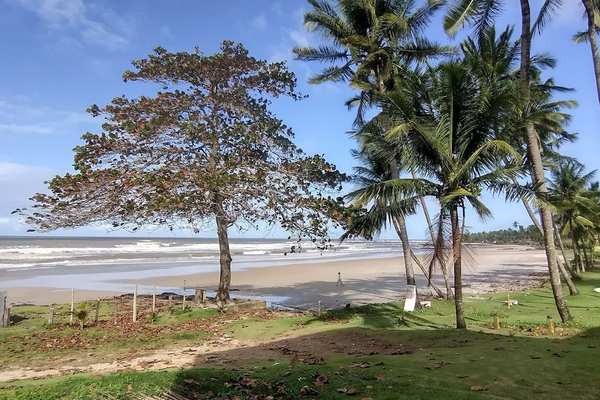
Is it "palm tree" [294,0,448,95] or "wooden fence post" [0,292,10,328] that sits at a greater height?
"palm tree" [294,0,448,95]

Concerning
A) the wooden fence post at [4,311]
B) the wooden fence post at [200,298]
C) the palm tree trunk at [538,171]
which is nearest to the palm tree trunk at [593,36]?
the palm tree trunk at [538,171]

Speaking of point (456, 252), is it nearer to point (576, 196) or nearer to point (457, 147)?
point (457, 147)

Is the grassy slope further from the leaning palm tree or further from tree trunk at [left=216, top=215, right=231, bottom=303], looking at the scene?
tree trunk at [left=216, top=215, right=231, bottom=303]

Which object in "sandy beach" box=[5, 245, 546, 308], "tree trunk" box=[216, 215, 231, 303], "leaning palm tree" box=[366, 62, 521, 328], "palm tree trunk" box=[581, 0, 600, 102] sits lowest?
"sandy beach" box=[5, 245, 546, 308]

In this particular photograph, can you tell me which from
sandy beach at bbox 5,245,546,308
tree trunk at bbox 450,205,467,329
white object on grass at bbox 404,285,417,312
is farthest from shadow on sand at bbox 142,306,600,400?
sandy beach at bbox 5,245,546,308

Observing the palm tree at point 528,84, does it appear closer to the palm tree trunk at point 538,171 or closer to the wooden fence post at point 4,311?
the palm tree trunk at point 538,171

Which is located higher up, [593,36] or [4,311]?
[593,36]

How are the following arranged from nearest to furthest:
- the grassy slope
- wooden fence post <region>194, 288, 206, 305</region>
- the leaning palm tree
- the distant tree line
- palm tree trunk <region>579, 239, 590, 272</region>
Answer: the grassy slope, the leaning palm tree, wooden fence post <region>194, 288, 206, 305</region>, palm tree trunk <region>579, 239, 590, 272</region>, the distant tree line

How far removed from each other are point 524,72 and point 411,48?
5.54 meters

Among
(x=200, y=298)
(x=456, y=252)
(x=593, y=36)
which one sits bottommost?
(x=200, y=298)

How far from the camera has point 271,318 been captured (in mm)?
15133

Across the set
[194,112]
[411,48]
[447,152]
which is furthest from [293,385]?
[411,48]

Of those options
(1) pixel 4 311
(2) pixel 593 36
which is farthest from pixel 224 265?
(2) pixel 593 36

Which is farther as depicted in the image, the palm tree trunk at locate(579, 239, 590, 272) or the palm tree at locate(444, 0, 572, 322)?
the palm tree trunk at locate(579, 239, 590, 272)
